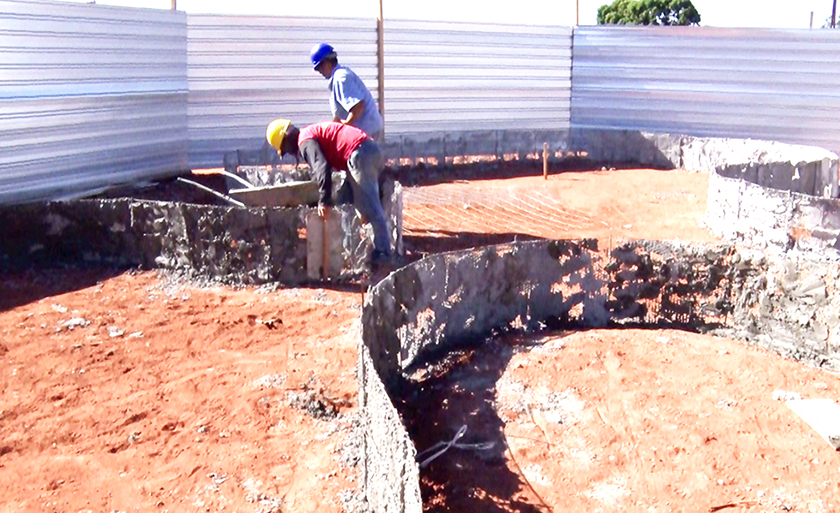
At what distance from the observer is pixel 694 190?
39.8 feet

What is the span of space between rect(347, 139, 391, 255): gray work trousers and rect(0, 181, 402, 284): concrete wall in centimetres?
19

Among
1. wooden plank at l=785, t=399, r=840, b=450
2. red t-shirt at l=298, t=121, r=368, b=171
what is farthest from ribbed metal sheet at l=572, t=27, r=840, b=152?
wooden plank at l=785, t=399, r=840, b=450

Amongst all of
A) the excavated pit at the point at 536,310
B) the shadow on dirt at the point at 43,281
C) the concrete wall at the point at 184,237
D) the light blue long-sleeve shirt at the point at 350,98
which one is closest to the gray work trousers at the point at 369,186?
the concrete wall at the point at 184,237

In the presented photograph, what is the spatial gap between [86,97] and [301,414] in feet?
22.7

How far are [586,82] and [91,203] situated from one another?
11871 mm

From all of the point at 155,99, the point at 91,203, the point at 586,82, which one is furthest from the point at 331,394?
the point at 586,82

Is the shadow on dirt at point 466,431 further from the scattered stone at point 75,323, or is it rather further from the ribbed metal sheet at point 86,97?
the ribbed metal sheet at point 86,97

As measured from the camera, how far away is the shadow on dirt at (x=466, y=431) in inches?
158

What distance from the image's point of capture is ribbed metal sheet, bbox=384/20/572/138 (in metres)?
15.1

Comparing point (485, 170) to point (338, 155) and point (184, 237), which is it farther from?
point (184, 237)

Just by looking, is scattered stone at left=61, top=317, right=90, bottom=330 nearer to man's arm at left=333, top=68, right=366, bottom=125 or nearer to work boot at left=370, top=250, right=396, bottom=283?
work boot at left=370, top=250, right=396, bottom=283

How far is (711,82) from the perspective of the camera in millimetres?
Answer: 16062

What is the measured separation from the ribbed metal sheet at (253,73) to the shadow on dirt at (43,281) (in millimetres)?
5648

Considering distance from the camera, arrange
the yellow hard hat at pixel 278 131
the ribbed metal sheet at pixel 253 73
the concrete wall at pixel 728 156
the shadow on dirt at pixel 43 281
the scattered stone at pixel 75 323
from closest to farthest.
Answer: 1. the scattered stone at pixel 75 323
2. the shadow on dirt at pixel 43 281
3. the yellow hard hat at pixel 278 131
4. the concrete wall at pixel 728 156
5. the ribbed metal sheet at pixel 253 73
